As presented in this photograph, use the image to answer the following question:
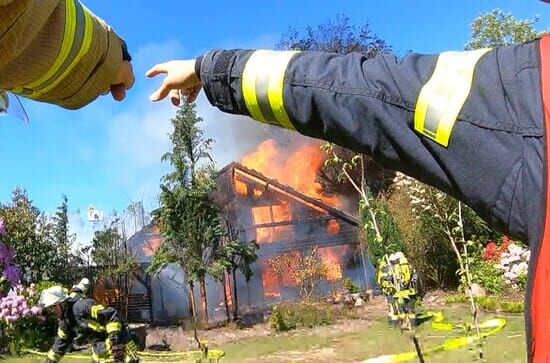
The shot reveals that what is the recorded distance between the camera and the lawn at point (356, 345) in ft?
31.9

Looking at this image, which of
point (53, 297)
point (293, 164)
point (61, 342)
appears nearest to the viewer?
point (53, 297)

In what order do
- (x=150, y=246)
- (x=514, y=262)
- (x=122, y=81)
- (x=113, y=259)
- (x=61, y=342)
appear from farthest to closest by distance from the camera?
1. (x=150, y=246)
2. (x=113, y=259)
3. (x=61, y=342)
4. (x=514, y=262)
5. (x=122, y=81)

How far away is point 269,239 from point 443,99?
20.7 metres

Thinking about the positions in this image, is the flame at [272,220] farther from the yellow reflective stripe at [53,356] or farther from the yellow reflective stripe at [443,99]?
the yellow reflective stripe at [443,99]

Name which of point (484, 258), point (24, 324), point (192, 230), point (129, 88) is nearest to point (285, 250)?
point (192, 230)

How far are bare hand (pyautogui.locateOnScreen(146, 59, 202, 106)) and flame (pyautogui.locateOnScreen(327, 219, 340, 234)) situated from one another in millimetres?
21032

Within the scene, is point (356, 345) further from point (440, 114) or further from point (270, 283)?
point (440, 114)

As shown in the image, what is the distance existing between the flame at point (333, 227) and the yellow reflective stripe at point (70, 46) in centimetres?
2117

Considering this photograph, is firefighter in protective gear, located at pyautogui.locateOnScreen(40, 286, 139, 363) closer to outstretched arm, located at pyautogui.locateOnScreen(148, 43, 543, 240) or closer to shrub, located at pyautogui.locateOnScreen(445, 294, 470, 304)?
outstretched arm, located at pyautogui.locateOnScreen(148, 43, 543, 240)

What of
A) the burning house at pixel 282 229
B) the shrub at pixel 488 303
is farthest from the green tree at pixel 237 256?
the shrub at pixel 488 303

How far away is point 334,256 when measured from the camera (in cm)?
2206

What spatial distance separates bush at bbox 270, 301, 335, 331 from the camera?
52.3ft

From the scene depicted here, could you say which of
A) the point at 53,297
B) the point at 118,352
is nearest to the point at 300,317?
the point at 118,352

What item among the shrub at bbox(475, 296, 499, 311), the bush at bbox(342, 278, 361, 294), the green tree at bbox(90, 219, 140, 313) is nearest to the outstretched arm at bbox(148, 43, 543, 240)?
the shrub at bbox(475, 296, 499, 311)
